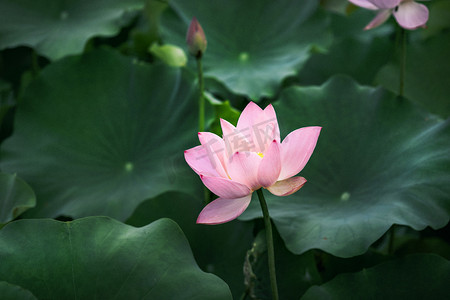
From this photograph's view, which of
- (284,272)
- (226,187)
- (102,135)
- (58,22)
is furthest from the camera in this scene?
(58,22)

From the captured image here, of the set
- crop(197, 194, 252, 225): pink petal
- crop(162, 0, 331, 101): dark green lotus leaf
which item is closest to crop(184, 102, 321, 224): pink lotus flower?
crop(197, 194, 252, 225): pink petal

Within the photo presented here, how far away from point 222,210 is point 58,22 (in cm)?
98

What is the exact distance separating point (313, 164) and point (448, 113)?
1.37 ft

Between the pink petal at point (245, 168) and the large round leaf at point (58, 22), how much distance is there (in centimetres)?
76

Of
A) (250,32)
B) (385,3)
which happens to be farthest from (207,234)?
(250,32)

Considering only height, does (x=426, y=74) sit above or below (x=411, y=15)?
below

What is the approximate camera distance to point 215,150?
23.3 inches

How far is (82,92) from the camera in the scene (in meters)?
1.17

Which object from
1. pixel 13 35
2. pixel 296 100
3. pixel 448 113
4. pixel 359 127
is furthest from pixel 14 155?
pixel 448 113

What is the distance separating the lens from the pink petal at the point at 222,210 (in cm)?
58

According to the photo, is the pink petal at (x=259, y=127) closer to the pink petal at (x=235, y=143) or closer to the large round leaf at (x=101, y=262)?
the pink petal at (x=235, y=143)

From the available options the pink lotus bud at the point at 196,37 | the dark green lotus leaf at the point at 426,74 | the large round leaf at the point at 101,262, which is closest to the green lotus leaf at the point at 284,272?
the large round leaf at the point at 101,262

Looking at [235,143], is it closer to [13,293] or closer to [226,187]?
[226,187]

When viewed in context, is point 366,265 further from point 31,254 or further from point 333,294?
point 31,254
